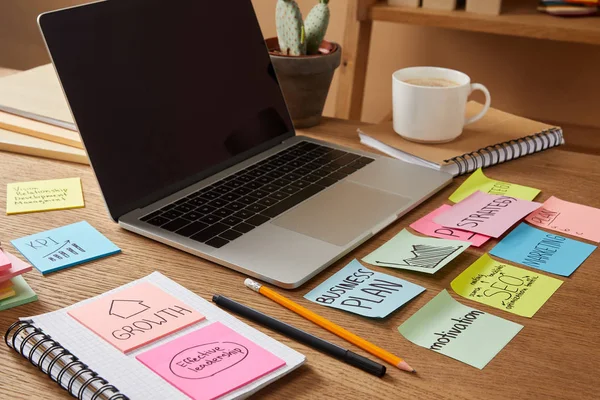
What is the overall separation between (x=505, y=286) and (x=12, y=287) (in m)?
0.50

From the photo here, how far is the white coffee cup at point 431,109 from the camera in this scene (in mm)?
1017

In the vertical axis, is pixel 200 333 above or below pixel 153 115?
below

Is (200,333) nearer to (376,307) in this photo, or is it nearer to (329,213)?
(376,307)

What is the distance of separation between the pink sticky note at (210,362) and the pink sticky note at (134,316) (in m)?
0.02

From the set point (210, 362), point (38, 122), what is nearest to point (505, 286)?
point (210, 362)

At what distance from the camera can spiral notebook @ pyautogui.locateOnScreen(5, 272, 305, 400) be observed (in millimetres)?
541

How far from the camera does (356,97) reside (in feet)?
5.47

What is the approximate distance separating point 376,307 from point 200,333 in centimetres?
17

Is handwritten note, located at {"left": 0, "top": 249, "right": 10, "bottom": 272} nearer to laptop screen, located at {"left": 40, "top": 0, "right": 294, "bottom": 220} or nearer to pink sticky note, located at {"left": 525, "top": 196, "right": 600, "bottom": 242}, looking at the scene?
laptop screen, located at {"left": 40, "top": 0, "right": 294, "bottom": 220}

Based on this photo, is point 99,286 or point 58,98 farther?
point 58,98

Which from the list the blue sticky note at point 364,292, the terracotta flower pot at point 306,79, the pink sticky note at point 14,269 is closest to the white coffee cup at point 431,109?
the terracotta flower pot at point 306,79

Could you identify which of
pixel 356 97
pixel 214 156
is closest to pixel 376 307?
pixel 214 156

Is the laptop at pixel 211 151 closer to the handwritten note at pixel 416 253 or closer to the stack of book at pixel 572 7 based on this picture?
the handwritten note at pixel 416 253

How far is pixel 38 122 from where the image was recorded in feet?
3.55
